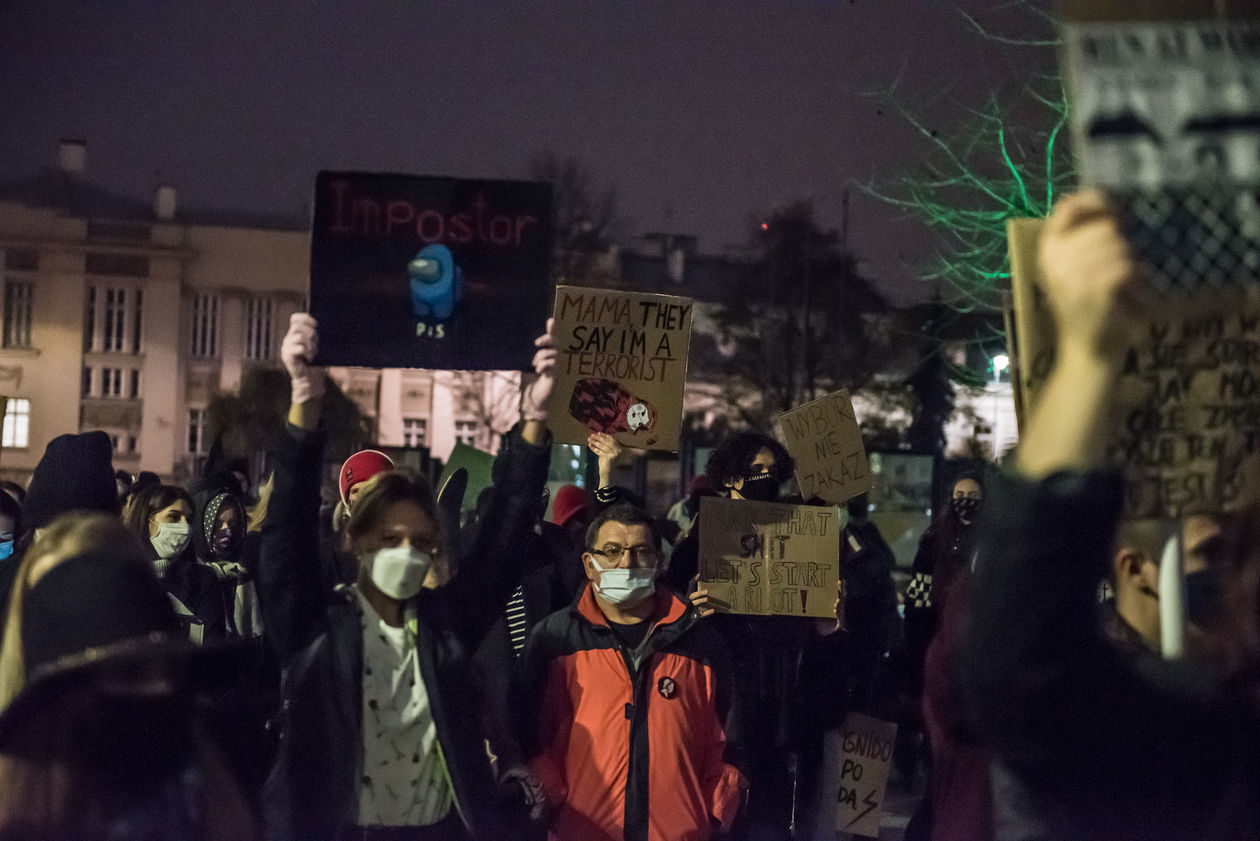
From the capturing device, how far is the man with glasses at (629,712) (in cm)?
505

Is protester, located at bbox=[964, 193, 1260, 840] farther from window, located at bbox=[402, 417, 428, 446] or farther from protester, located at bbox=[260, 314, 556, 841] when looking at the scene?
window, located at bbox=[402, 417, 428, 446]

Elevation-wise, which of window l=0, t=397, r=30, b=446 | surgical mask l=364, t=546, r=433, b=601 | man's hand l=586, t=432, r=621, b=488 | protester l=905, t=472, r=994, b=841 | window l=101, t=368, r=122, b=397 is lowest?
protester l=905, t=472, r=994, b=841

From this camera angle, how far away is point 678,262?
76.1 m

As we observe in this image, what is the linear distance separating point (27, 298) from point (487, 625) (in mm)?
72828

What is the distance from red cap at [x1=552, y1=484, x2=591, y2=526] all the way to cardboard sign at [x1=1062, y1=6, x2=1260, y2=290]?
5841 millimetres

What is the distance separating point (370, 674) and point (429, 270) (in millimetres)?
1844

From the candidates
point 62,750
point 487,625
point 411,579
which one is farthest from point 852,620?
point 62,750

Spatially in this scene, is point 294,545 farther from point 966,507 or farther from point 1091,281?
point 966,507

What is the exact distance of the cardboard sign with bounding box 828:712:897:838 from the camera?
7629 mm

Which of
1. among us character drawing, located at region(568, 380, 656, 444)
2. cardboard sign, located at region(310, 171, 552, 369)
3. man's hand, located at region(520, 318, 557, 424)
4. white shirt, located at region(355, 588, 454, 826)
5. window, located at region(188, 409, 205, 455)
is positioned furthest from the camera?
window, located at region(188, 409, 205, 455)

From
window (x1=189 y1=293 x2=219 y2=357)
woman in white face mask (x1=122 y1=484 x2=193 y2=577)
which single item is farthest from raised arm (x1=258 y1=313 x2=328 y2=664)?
window (x1=189 y1=293 x2=219 y2=357)

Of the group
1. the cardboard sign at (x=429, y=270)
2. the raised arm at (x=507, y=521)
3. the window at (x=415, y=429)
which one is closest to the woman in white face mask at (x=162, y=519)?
the cardboard sign at (x=429, y=270)

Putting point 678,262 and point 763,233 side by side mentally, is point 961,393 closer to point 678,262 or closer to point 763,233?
point 763,233

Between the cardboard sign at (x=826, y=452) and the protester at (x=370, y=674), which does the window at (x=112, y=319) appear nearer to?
the cardboard sign at (x=826, y=452)
